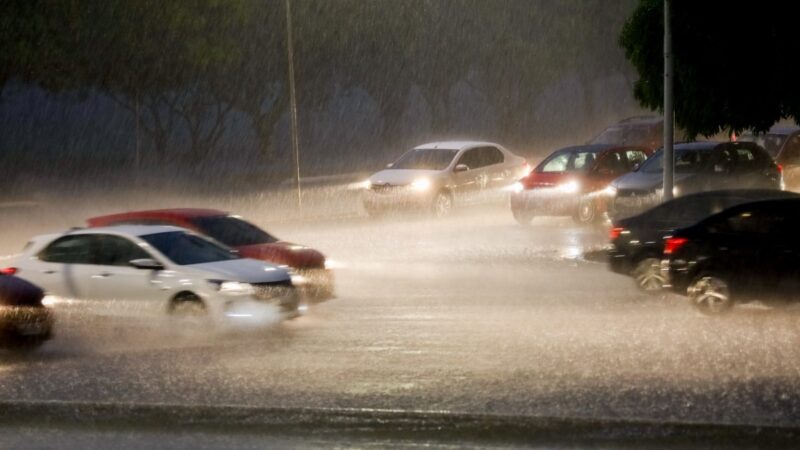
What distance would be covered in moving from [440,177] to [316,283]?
13.7 metres

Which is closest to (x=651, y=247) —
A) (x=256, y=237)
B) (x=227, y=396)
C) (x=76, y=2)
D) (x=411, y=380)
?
(x=256, y=237)

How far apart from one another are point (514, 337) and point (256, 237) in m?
4.83

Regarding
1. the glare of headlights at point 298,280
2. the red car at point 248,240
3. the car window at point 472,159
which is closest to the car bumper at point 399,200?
the car window at point 472,159

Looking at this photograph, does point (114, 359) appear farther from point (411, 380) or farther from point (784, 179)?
point (784, 179)

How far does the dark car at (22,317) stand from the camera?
47.3 ft

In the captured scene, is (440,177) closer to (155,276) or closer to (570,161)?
(570,161)

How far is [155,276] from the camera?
578 inches

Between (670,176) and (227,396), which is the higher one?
(670,176)

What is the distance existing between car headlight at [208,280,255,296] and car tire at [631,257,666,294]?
5.48 meters

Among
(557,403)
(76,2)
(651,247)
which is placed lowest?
(557,403)

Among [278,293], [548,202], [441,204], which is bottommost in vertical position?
[278,293]

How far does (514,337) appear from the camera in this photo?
14.1 meters

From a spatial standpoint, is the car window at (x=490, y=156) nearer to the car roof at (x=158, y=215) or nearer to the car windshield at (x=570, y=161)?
the car windshield at (x=570, y=161)

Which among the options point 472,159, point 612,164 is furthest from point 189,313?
point 472,159
